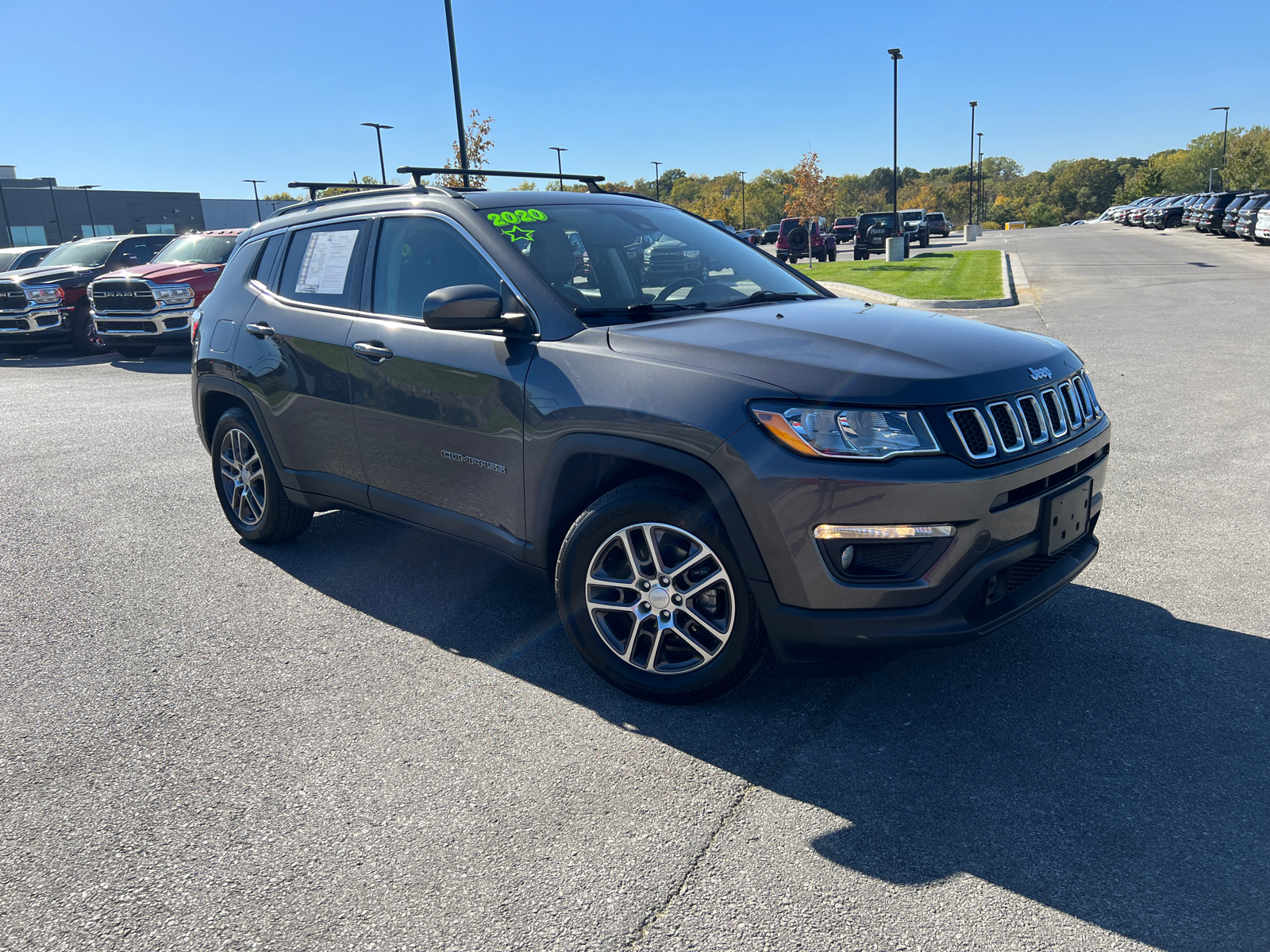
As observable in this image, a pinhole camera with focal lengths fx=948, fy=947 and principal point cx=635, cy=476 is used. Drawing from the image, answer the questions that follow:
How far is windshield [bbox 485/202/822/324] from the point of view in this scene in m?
3.79

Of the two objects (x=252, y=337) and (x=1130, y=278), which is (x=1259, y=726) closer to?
(x=252, y=337)

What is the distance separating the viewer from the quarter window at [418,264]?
3887 mm

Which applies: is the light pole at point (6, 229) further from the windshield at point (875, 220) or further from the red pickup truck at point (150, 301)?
the red pickup truck at point (150, 301)

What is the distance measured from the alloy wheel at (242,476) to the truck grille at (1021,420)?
146 inches

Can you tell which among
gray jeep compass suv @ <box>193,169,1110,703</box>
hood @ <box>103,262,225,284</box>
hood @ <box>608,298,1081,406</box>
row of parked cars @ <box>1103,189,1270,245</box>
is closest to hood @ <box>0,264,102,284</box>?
hood @ <box>103,262,225,284</box>

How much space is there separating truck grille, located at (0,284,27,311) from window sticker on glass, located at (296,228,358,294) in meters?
14.9

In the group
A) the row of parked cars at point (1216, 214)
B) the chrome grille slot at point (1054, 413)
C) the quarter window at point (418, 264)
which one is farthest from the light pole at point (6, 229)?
the chrome grille slot at point (1054, 413)

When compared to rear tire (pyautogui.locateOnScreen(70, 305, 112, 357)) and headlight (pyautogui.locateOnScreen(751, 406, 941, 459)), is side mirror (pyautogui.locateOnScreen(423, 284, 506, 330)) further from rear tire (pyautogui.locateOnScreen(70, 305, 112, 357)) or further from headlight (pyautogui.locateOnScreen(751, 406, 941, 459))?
rear tire (pyautogui.locateOnScreen(70, 305, 112, 357))

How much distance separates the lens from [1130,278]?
21484 millimetres

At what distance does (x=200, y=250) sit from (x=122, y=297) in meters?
1.53

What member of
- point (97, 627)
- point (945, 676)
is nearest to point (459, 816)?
point (945, 676)

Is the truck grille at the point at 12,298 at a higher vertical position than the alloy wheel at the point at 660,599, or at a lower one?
higher

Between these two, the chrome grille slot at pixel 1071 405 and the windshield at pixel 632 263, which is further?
the windshield at pixel 632 263

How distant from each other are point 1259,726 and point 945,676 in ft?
3.22
